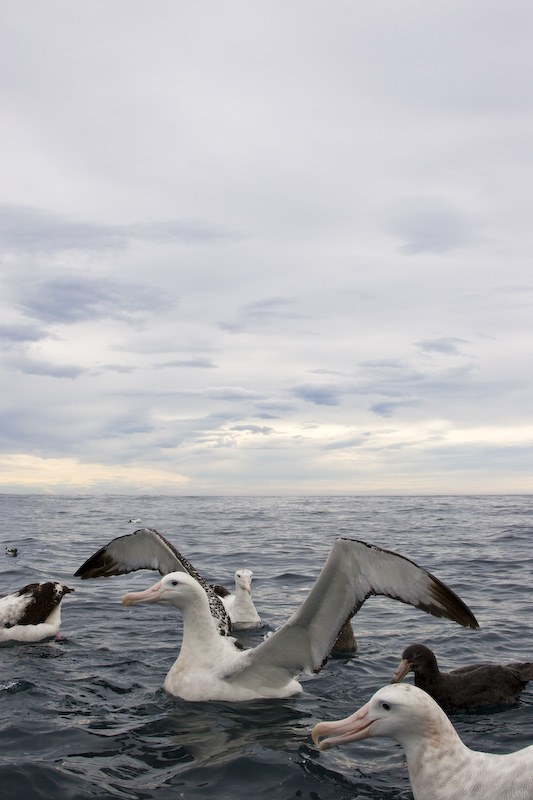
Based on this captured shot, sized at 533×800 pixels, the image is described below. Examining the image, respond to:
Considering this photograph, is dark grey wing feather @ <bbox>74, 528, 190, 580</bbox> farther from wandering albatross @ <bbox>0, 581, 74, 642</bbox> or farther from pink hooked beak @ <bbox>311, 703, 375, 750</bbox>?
pink hooked beak @ <bbox>311, 703, 375, 750</bbox>

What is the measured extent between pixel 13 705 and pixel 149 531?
8.78 feet

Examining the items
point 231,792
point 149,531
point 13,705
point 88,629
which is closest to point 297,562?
point 88,629

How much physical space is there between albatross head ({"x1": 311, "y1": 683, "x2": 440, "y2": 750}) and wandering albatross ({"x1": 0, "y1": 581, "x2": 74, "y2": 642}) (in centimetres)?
665

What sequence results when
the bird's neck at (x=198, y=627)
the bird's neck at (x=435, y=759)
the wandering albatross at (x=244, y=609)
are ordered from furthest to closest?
1. the wandering albatross at (x=244, y=609)
2. the bird's neck at (x=198, y=627)
3. the bird's neck at (x=435, y=759)

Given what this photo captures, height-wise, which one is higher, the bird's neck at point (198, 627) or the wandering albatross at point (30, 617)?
the bird's neck at point (198, 627)

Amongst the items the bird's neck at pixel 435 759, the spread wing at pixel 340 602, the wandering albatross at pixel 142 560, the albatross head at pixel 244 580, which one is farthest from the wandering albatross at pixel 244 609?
the bird's neck at pixel 435 759

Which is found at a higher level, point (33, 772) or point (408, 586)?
point (408, 586)

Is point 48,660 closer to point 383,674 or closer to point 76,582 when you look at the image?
point 383,674

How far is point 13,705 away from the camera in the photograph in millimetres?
7395

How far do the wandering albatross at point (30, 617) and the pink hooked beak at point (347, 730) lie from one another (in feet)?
21.7

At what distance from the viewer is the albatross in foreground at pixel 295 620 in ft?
21.6

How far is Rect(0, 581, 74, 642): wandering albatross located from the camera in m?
10.4

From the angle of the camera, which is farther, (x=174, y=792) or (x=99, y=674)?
(x=99, y=674)

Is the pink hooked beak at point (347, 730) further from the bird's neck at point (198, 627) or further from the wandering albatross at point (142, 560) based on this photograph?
the wandering albatross at point (142, 560)
